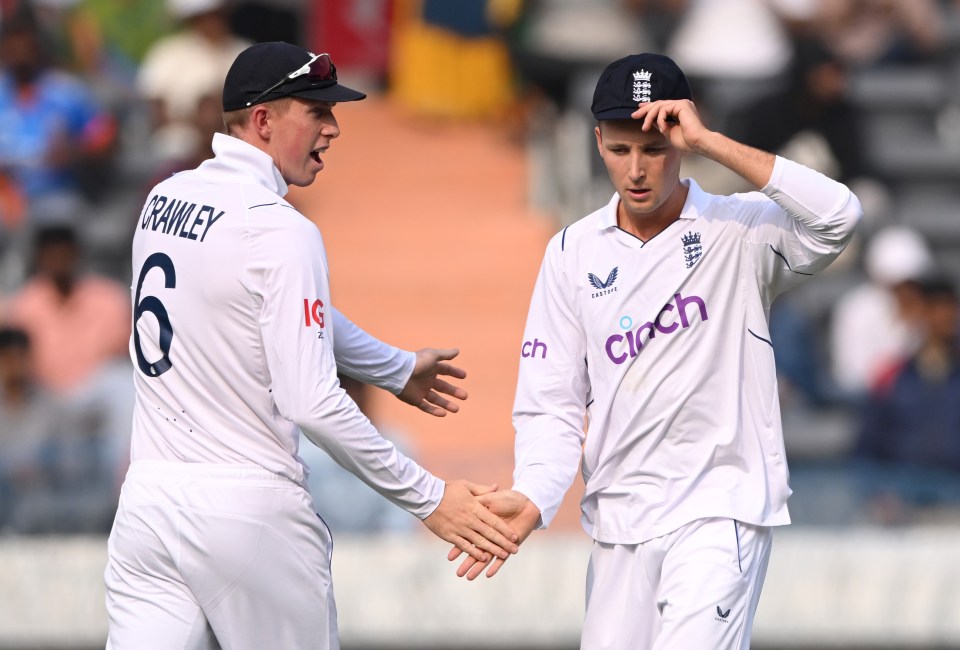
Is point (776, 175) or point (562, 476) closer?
point (776, 175)

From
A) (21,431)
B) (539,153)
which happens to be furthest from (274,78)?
(539,153)

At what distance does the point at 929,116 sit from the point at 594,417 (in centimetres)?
925

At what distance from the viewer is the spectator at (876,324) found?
Result: 11.3 metres

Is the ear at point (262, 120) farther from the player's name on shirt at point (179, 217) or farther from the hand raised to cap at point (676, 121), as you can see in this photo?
the hand raised to cap at point (676, 121)

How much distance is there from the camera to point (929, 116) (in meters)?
14.3

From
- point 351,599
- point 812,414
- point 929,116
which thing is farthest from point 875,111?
point 351,599

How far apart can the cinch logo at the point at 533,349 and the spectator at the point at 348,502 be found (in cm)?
314

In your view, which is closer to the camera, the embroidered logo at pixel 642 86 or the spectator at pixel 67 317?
the embroidered logo at pixel 642 86

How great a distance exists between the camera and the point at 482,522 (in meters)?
5.80

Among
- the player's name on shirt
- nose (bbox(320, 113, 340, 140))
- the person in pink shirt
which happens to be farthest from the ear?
the person in pink shirt

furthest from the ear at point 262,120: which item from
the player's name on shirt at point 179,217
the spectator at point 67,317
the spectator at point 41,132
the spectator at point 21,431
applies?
the spectator at point 41,132

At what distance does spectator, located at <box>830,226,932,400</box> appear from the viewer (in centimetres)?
1127

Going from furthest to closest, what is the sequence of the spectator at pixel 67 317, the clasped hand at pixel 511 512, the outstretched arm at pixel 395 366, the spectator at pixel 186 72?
the spectator at pixel 186 72 < the spectator at pixel 67 317 < the outstretched arm at pixel 395 366 < the clasped hand at pixel 511 512

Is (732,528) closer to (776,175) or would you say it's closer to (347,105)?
(776,175)
